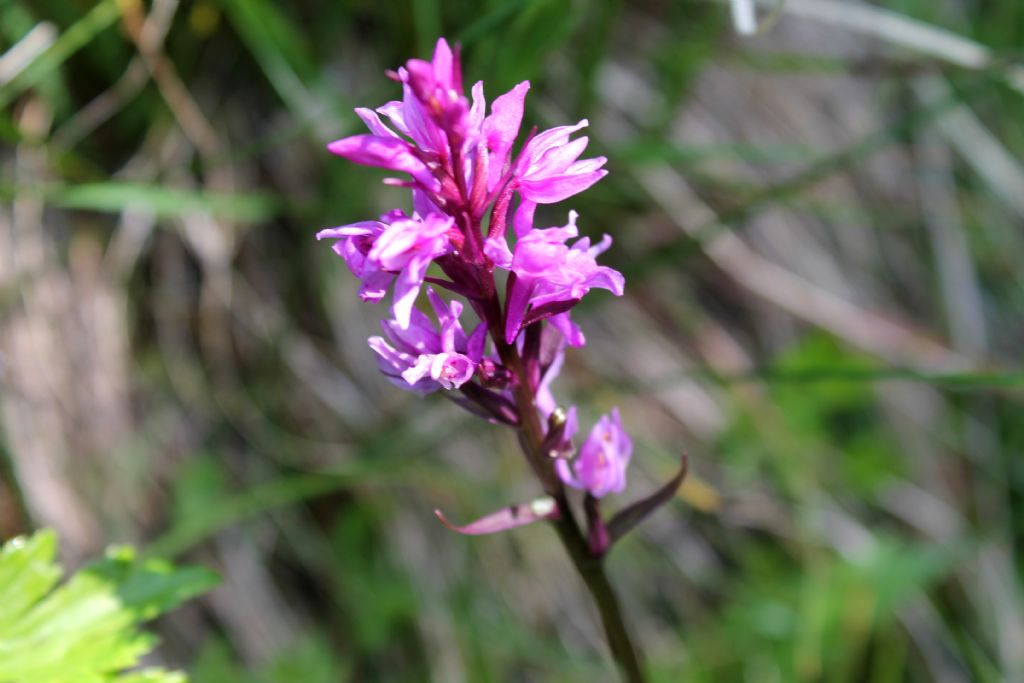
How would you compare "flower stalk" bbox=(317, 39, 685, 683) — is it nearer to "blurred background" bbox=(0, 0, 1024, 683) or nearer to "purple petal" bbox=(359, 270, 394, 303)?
"purple petal" bbox=(359, 270, 394, 303)

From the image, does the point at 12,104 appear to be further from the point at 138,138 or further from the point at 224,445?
the point at 224,445

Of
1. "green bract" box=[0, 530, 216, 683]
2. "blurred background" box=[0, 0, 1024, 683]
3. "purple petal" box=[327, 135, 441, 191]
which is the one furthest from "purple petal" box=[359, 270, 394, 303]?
"blurred background" box=[0, 0, 1024, 683]

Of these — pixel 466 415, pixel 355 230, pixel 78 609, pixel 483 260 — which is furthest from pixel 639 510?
pixel 466 415

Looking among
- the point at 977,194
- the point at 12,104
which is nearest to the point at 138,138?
the point at 12,104

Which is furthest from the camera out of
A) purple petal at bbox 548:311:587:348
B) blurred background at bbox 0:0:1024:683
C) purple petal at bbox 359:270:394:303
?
blurred background at bbox 0:0:1024:683

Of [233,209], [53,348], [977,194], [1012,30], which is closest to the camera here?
[233,209]

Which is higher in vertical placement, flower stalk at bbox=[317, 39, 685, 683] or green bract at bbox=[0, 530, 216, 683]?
flower stalk at bbox=[317, 39, 685, 683]
